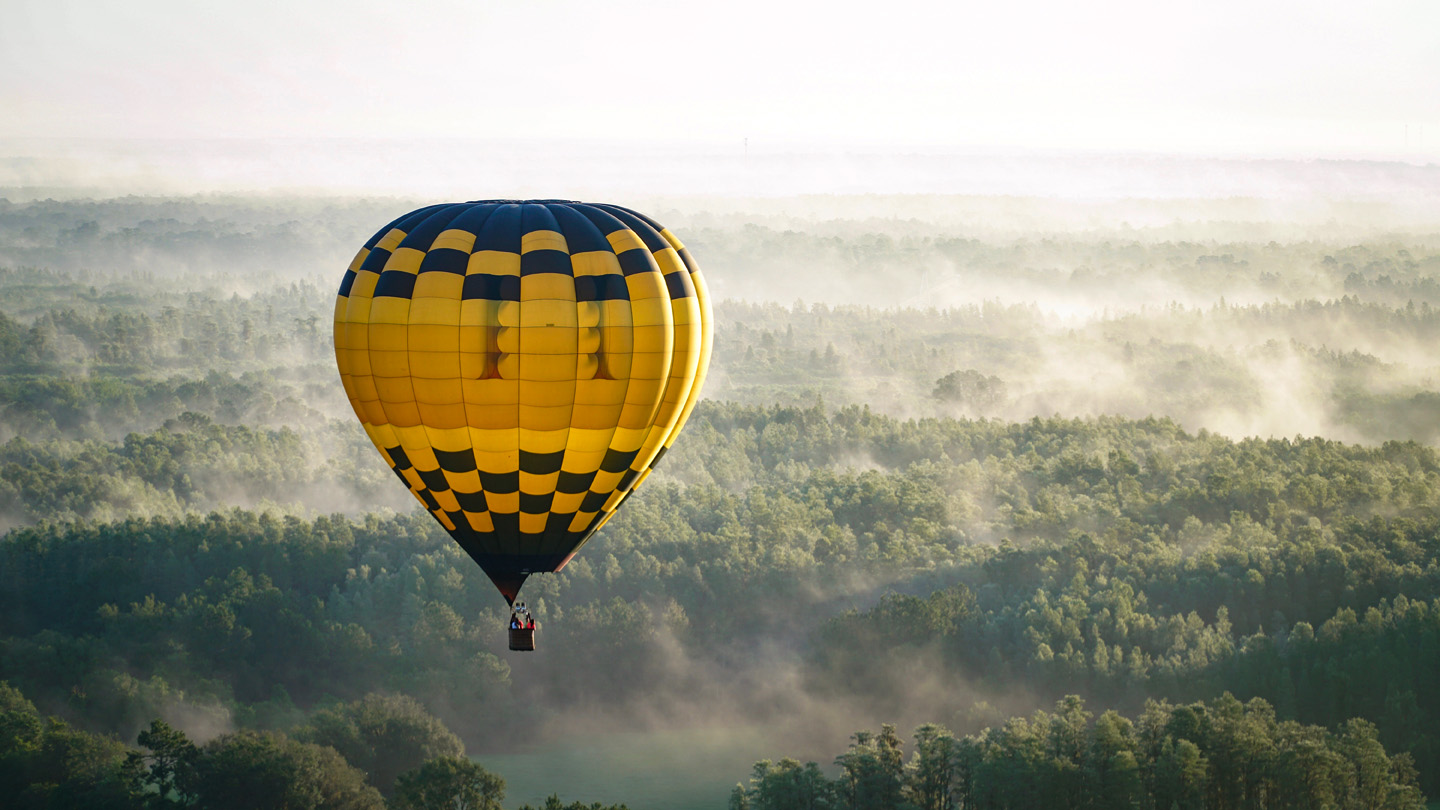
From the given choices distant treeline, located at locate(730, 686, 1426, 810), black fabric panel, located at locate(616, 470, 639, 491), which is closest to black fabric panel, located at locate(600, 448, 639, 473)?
black fabric panel, located at locate(616, 470, 639, 491)

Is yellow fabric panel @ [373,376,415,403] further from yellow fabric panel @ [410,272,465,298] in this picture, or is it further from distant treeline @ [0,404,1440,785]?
distant treeline @ [0,404,1440,785]

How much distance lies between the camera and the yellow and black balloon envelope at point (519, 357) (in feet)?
97.4

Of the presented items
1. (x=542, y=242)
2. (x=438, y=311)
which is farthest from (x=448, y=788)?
(x=542, y=242)

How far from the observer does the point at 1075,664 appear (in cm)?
7888

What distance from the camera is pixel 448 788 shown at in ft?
180

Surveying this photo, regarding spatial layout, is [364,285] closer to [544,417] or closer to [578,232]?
[578,232]

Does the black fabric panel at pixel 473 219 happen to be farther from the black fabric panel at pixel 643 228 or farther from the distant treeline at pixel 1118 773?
the distant treeline at pixel 1118 773

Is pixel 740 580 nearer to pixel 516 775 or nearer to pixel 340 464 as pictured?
pixel 516 775

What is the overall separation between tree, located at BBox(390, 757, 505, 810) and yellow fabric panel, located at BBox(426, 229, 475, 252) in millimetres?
29239

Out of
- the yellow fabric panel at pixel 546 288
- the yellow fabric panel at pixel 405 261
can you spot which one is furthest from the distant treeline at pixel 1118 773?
the yellow fabric panel at pixel 405 261

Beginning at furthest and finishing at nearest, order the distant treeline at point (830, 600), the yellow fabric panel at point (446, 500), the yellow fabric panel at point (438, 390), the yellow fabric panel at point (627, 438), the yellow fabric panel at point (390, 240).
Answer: the distant treeline at point (830, 600) → the yellow fabric panel at point (446, 500) → the yellow fabric panel at point (627, 438) → the yellow fabric panel at point (390, 240) → the yellow fabric panel at point (438, 390)

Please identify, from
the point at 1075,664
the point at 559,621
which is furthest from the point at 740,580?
the point at 1075,664

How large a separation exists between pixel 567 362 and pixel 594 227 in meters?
3.05

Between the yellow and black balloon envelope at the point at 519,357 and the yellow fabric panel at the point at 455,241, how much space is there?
0.04 meters
